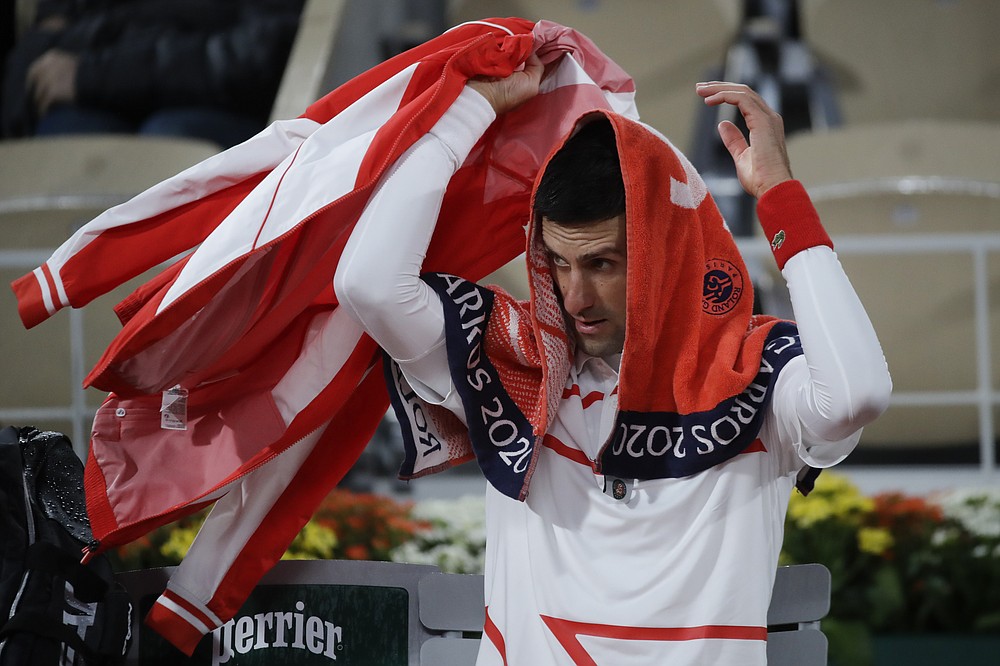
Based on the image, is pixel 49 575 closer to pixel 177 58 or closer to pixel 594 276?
pixel 594 276

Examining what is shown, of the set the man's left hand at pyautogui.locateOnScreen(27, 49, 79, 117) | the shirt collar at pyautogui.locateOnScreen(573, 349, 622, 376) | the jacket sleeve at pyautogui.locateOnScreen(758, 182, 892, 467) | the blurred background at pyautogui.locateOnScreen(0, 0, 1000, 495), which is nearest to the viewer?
the jacket sleeve at pyautogui.locateOnScreen(758, 182, 892, 467)

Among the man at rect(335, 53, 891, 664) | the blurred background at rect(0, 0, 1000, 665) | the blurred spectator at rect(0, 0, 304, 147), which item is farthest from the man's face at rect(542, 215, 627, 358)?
the blurred spectator at rect(0, 0, 304, 147)

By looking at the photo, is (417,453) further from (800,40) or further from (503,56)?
(800,40)

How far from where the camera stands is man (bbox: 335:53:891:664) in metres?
1.44

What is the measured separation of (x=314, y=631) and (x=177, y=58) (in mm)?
3906

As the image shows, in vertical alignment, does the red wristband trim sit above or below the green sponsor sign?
above

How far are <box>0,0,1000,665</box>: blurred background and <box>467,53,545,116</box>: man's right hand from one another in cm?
138

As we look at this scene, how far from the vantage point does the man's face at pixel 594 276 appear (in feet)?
4.86

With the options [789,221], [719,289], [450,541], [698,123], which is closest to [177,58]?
[698,123]

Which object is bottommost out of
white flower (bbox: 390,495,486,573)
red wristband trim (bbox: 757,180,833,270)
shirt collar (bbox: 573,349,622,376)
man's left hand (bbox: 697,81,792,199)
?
white flower (bbox: 390,495,486,573)

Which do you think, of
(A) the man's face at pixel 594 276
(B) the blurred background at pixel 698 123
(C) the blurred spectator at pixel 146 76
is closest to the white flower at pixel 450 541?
(B) the blurred background at pixel 698 123

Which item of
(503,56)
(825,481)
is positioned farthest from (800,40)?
(503,56)

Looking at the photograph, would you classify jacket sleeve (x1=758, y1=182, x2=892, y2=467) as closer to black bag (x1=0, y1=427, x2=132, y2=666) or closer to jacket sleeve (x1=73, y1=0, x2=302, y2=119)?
black bag (x1=0, y1=427, x2=132, y2=666)

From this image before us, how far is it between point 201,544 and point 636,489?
2.02ft
